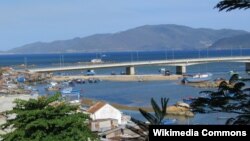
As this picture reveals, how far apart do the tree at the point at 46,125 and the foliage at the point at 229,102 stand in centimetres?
857

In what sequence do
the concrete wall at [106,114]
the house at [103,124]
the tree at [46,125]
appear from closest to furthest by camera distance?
1. the tree at [46,125]
2. the house at [103,124]
3. the concrete wall at [106,114]

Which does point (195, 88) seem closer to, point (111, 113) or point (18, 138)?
point (111, 113)

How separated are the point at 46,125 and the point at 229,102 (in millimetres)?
9142

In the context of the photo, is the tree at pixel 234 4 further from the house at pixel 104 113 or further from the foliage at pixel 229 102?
the house at pixel 104 113

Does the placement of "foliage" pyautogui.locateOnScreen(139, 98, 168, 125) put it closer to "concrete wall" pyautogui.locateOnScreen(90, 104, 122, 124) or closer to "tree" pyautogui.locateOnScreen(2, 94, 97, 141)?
"tree" pyautogui.locateOnScreen(2, 94, 97, 141)

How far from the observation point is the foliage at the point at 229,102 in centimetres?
539

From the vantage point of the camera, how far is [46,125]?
13.9 m

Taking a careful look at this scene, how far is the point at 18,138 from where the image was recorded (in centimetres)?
1366

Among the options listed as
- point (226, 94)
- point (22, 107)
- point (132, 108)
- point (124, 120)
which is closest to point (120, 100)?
point (132, 108)

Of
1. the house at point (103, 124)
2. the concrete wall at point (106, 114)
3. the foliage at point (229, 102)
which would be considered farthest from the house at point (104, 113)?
the foliage at point (229, 102)

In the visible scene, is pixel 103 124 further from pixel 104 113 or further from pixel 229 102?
pixel 229 102

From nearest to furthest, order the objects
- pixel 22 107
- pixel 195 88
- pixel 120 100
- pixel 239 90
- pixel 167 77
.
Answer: pixel 239 90 → pixel 22 107 → pixel 120 100 → pixel 195 88 → pixel 167 77

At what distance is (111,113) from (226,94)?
27.8 metres

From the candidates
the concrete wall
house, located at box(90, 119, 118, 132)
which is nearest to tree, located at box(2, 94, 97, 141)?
house, located at box(90, 119, 118, 132)
